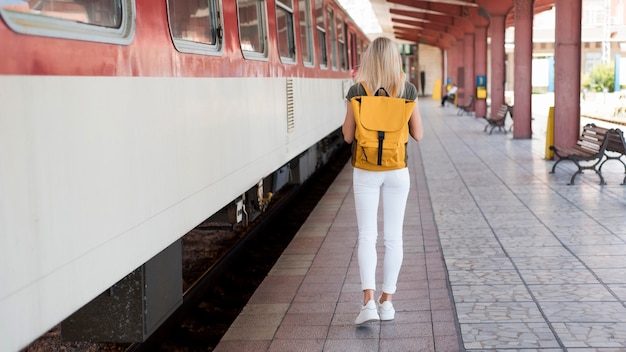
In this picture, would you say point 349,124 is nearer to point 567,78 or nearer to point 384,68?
point 384,68

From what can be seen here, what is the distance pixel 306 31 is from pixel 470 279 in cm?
452

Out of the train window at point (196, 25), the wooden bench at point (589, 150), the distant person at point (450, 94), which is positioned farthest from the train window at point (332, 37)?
the distant person at point (450, 94)

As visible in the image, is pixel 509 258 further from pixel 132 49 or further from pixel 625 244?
pixel 132 49

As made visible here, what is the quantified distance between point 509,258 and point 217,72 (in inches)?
126

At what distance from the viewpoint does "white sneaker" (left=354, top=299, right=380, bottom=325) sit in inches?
207

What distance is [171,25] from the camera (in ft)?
14.4

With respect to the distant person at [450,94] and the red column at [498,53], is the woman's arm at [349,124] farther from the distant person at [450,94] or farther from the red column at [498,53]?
the distant person at [450,94]

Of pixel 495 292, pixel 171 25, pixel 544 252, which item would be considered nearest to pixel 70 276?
pixel 171 25

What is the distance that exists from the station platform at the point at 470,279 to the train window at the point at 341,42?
3.82 metres

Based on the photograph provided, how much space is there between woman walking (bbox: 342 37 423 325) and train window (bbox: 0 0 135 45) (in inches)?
66.4

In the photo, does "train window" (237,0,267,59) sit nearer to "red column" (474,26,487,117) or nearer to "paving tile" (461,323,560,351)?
"paving tile" (461,323,560,351)

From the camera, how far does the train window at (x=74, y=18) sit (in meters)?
2.75

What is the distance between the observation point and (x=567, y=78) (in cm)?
1467

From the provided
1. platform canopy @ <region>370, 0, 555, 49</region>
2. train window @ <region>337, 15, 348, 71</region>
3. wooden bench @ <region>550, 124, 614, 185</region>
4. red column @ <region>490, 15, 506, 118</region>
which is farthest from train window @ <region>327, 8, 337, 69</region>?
red column @ <region>490, 15, 506, 118</region>
